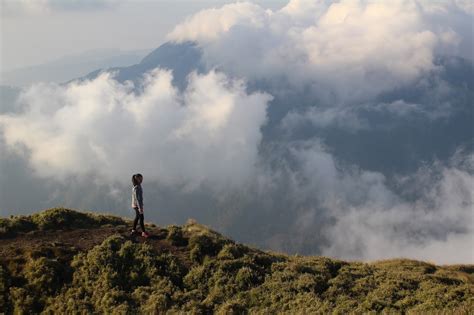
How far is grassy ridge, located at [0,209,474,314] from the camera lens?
1864 cm

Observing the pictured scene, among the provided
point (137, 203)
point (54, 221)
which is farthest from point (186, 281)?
point (54, 221)

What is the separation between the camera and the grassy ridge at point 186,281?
1864 centimetres

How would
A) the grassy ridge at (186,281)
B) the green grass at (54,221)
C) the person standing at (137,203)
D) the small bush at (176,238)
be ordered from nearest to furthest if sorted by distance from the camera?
1. the grassy ridge at (186,281)
2. the small bush at (176,238)
3. the person standing at (137,203)
4. the green grass at (54,221)

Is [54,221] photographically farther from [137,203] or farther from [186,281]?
[186,281]

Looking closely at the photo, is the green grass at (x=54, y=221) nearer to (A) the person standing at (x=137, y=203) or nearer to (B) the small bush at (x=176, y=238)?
(A) the person standing at (x=137, y=203)

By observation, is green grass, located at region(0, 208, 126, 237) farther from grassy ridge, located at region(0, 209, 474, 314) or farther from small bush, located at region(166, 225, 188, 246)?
small bush, located at region(166, 225, 188, 246)

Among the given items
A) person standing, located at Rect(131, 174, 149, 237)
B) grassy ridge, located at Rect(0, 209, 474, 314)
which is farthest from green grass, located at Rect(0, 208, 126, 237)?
person standing, located at Rect(131, 174, 149, 237)

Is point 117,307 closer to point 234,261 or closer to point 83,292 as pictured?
point 83,292

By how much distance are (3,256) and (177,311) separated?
32.4 feet

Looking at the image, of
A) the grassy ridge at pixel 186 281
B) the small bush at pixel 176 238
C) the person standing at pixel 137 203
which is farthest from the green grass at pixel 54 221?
the small bush at pixel 176 238

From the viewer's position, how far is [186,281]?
68.0 feet

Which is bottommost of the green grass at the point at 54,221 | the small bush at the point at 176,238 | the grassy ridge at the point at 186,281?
the grassy ridge at the point at 186,281

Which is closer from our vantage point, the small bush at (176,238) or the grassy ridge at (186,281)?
the grassy ridge at (186,281)

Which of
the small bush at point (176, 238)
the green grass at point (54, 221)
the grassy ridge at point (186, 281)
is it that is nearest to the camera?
the grassy ridge at point (186, 281)
